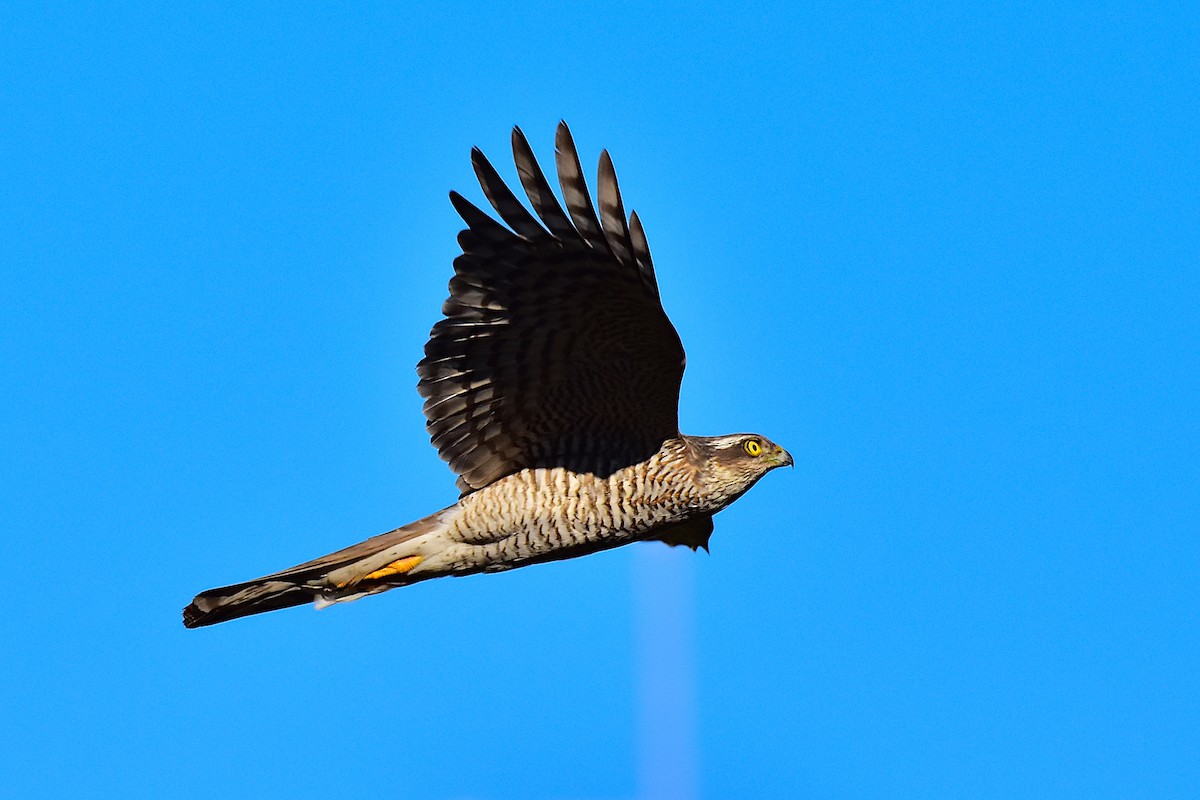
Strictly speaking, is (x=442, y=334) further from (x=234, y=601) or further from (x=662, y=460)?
(x=234, y=601)

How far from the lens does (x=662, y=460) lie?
333 inches

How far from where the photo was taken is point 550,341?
7926mm

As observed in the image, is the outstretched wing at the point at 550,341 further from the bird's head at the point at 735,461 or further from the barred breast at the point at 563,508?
the bird's head at the point at 735,461

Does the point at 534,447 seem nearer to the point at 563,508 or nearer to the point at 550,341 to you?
the point at 563,508

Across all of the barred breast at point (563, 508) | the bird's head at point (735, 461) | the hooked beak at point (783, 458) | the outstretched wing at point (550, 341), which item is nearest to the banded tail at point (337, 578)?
the barred breast at point (563, 508)

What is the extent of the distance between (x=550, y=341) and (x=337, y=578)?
2.08 m

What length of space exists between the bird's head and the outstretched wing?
325mm

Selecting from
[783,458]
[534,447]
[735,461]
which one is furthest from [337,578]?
[783,458]

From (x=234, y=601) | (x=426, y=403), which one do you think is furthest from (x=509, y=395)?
(x=234, y=601)

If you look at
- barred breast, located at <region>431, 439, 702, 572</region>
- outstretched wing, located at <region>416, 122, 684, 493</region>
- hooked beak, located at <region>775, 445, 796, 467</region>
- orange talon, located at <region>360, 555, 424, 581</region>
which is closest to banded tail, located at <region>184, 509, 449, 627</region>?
orange talon, located at <region>360, 555, 424, 581</region>

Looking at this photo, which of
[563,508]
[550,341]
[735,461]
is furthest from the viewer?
[735,461]

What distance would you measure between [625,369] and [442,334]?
112 cm

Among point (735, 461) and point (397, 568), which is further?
point (735, 461)

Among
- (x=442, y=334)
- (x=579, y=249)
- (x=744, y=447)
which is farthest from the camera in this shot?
(x=744, y=447)
